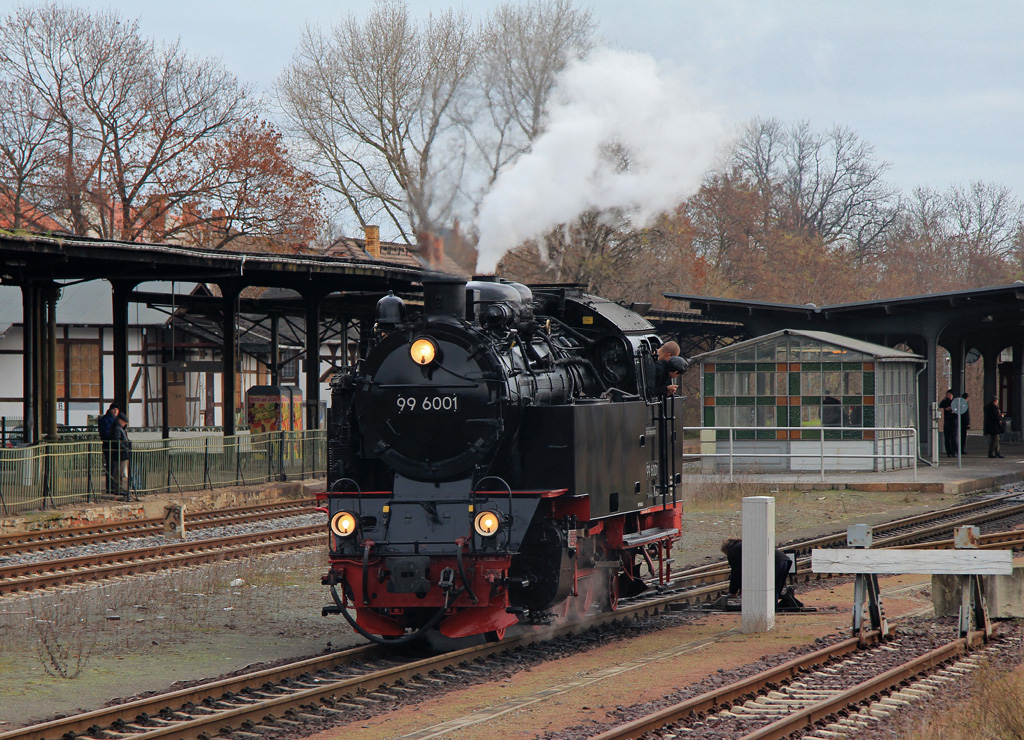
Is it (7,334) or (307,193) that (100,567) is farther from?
(307,193)

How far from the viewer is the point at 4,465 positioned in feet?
57.0

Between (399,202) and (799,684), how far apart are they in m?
33.0

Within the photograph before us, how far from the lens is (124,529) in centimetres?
1762

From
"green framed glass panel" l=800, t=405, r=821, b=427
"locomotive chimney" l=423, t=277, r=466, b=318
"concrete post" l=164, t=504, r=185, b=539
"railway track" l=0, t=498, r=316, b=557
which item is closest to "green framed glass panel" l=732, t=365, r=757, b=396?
"green framed glass panel" l=800, t=405, r=821, b=427

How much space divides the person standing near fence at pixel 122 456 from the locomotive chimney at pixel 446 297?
11804mm

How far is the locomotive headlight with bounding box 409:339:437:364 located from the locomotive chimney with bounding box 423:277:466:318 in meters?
0.42

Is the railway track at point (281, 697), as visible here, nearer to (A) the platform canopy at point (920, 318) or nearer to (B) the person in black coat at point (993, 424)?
(A) the platform canopy at point (920, 318)

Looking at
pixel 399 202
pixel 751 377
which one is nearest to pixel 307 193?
pixel 399 202

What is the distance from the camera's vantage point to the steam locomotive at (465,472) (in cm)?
888

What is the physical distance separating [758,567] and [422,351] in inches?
143

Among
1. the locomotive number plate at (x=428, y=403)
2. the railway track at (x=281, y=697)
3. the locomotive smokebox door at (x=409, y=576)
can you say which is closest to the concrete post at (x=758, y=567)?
the railway track at (x=281, y=697)

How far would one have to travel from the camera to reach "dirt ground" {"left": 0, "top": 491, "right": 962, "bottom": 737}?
823 centimetres

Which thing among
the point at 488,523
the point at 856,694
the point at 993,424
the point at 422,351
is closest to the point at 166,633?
the point at 488,523

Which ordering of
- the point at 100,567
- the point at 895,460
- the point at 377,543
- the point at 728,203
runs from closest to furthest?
the point at 377,543 → the point at 100,567 → the point at 895,460 → the point at 728,203
